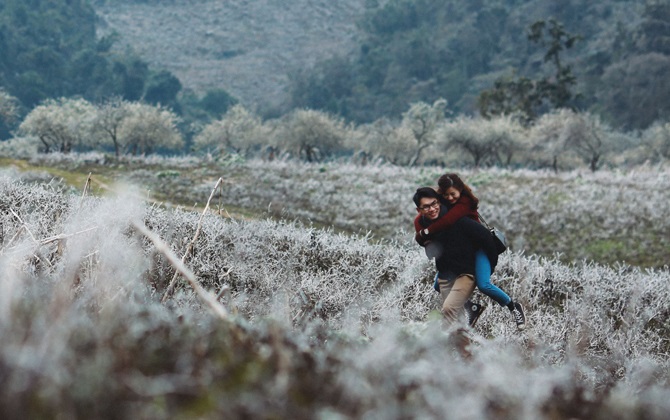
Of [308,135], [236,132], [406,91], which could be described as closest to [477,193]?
[308,135]

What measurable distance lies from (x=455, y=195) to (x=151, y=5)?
207m

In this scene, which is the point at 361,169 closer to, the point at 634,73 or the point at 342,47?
the point at 634,73

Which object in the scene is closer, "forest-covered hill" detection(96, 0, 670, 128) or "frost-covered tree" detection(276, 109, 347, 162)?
"frost-covered tree" detection(276, 109, 347, 162)

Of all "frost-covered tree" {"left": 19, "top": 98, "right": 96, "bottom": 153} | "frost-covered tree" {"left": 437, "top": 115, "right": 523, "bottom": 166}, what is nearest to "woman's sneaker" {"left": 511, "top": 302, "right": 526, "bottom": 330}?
"frost-covered tree" {"left": 437, "top": 115, "right": 523, "bottom": 166}

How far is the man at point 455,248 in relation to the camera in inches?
265

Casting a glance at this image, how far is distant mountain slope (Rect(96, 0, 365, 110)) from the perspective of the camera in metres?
162

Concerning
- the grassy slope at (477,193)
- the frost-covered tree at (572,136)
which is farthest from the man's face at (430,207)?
the frost-covered tree at (572,136)

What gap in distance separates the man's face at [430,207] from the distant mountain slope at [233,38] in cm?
14256

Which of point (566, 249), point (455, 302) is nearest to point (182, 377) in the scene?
point (455, 302)

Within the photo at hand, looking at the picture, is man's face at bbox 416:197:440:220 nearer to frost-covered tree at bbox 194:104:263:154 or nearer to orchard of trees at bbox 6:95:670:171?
orchard of trees at bbox 6:95:670:171

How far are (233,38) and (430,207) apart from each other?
183261mm

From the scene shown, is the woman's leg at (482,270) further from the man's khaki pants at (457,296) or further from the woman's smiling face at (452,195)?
the woman's smiling face at (452,195)

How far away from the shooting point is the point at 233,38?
597 feet

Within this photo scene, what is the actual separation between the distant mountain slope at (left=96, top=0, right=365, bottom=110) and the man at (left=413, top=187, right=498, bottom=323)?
142 metres
